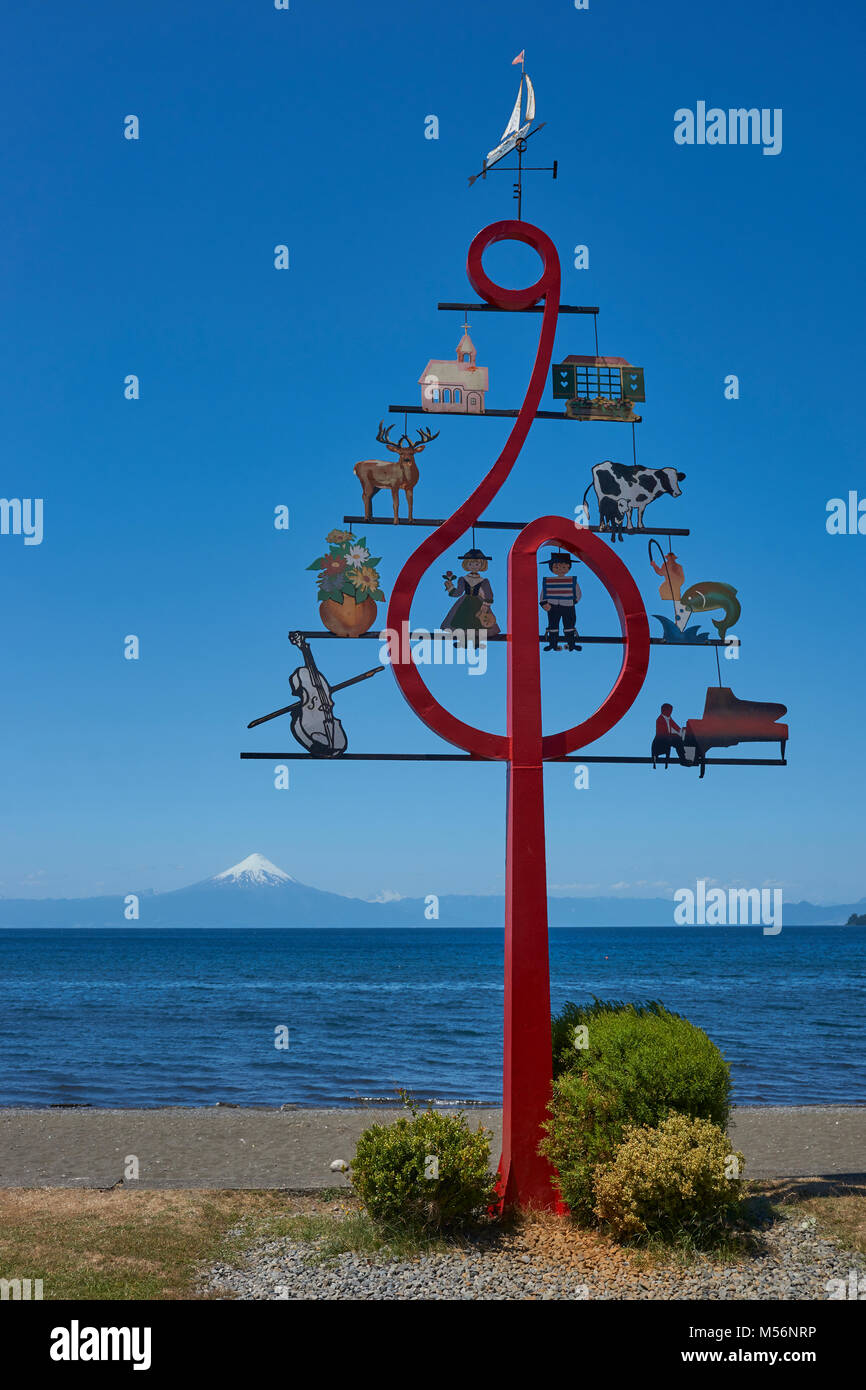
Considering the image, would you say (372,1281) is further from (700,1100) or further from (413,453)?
(413,453)

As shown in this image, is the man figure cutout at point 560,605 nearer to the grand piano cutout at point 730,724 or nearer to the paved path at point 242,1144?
the grand piano cutout at point 730,724

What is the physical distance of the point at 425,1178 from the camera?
9.48 m

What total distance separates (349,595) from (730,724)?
472 centimetres

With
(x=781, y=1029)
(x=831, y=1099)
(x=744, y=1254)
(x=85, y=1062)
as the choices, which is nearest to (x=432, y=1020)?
(x=781, y=1029)

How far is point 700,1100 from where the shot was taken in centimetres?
973

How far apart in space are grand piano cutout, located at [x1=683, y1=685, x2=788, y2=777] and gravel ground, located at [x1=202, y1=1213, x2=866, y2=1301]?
17.0ft

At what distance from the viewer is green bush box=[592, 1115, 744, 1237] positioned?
356 inches

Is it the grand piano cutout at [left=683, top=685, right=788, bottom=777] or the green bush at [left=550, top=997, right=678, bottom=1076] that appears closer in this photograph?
the green bush at [left=550, top=997, right=678, bottom=1076]

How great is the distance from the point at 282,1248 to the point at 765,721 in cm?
768

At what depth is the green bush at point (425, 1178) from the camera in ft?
31.2

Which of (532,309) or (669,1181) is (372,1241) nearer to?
(669,1181)

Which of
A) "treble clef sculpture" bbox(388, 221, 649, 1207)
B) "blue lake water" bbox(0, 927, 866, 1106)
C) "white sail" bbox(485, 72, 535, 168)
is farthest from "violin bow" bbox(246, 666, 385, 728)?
"blue lake water" bbox(0, 927, 866, 1106)

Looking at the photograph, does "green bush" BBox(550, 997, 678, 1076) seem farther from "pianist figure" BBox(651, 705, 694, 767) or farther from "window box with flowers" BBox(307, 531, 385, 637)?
"window box with flowers" BBox(307, 531, 385, 637)

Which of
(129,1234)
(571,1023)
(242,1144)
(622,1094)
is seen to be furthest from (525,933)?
(242,1144)
